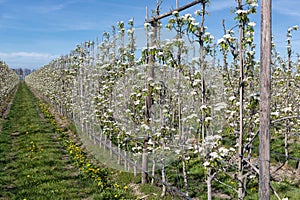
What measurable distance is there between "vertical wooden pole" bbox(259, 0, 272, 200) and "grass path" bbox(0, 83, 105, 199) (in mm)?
4396

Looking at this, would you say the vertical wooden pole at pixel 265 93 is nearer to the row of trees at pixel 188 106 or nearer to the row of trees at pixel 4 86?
the row of trees at pixel 188 106

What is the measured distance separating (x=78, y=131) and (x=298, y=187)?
9620mm

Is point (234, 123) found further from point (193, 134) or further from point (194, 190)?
point (194, 190)

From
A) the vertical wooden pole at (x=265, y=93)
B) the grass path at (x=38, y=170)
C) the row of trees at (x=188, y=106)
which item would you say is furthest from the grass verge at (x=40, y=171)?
the vertical wooden pole at (x=265, y=93)

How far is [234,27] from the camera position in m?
4.06

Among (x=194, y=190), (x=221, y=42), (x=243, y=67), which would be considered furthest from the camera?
(x=194, y=190)

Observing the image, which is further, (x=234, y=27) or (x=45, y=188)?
(x=45, y=188)

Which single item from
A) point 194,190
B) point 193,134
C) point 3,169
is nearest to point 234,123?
point 193,134

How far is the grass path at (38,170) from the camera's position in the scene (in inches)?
277

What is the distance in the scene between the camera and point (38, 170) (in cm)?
856

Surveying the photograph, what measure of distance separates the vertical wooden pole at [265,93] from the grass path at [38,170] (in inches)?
173

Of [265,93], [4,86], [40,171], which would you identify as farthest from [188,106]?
[4,86]

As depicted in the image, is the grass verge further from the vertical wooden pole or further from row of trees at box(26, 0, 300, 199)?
the vertical wooden pole

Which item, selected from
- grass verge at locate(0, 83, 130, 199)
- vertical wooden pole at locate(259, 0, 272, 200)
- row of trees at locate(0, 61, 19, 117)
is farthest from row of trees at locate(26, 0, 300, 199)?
row of trees at locate(0, 61, 19, 117)
